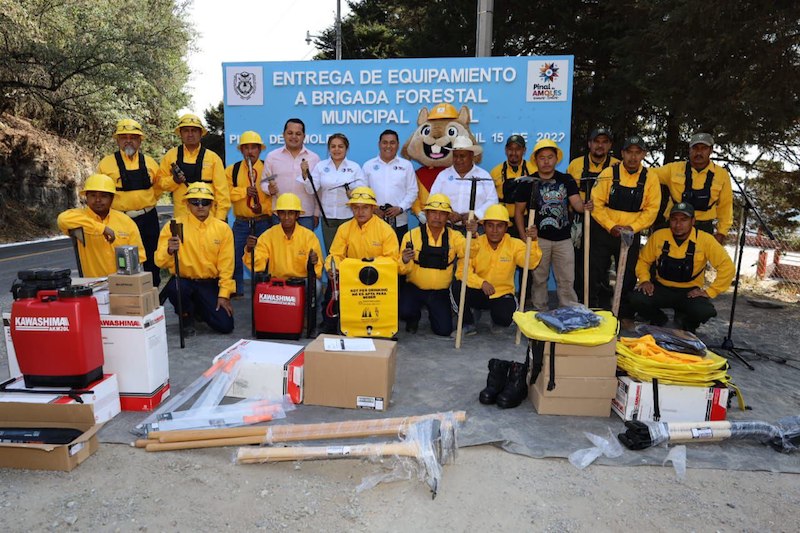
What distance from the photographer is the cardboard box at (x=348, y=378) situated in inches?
141

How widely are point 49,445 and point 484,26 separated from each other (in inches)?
286

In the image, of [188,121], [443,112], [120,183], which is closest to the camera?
[120,183]

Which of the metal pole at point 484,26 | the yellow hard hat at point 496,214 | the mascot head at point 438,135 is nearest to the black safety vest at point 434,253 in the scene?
the yellow hard hat at point 496,214

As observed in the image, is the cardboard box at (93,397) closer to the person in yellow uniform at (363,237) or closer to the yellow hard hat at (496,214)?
the person in yellow uniform at (363,237)

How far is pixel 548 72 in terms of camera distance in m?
6.83

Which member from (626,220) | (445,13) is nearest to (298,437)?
(626,220)

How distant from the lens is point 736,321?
251 inches

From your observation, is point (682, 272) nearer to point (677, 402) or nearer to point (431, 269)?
point (677, 402)

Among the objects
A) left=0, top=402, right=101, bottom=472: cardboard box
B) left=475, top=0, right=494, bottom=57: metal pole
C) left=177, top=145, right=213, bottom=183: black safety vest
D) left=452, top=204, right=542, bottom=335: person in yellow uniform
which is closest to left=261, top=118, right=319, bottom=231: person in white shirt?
left=177, top=145, right=213, bottom=183: black safety vest

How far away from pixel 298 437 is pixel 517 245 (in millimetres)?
3140

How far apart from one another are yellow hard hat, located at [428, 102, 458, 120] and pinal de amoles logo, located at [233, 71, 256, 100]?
2559 millimetres

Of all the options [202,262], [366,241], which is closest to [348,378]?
[366,241]

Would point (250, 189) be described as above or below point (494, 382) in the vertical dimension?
above

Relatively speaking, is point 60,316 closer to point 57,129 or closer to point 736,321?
point 736,321
